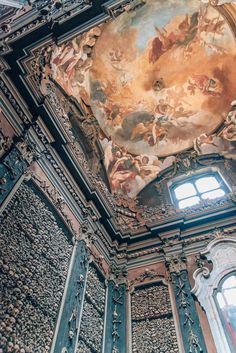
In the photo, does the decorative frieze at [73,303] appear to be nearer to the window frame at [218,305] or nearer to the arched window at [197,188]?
the window frame at [218,305]

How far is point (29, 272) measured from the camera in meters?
4.12

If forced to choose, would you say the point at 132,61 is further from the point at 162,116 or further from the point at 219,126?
the point at 219,126

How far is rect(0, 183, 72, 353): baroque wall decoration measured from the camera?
356 centimetres

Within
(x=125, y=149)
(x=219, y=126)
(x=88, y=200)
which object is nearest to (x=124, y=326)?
(x=88, y=200)

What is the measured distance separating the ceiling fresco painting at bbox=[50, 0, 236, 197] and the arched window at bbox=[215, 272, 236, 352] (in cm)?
448

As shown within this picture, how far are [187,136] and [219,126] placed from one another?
1169 millimetres

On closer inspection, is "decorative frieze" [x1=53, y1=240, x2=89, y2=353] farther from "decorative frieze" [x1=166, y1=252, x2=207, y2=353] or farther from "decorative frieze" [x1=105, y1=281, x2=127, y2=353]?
"decorative frieze" [x1=166, y1=252, x2=207, y2=353]

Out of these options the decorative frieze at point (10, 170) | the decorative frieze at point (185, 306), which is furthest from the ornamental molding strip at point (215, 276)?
the decorative frieze at point (10, 170)

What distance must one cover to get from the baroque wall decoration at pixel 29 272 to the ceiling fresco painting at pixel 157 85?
439 centimetres

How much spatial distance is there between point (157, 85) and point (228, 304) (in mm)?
7540

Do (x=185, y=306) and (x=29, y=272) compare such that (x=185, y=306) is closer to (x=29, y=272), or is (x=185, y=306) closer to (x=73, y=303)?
(x=73, y=303)

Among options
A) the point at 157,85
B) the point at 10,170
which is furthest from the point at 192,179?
the point at 10,170

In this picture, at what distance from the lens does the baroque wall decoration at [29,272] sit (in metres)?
3.56

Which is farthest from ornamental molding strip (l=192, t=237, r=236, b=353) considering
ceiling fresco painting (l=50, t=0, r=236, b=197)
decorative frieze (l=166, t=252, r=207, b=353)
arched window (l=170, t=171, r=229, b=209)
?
ceiling fresco painting (l=50, t=0, r=236, b=197)
